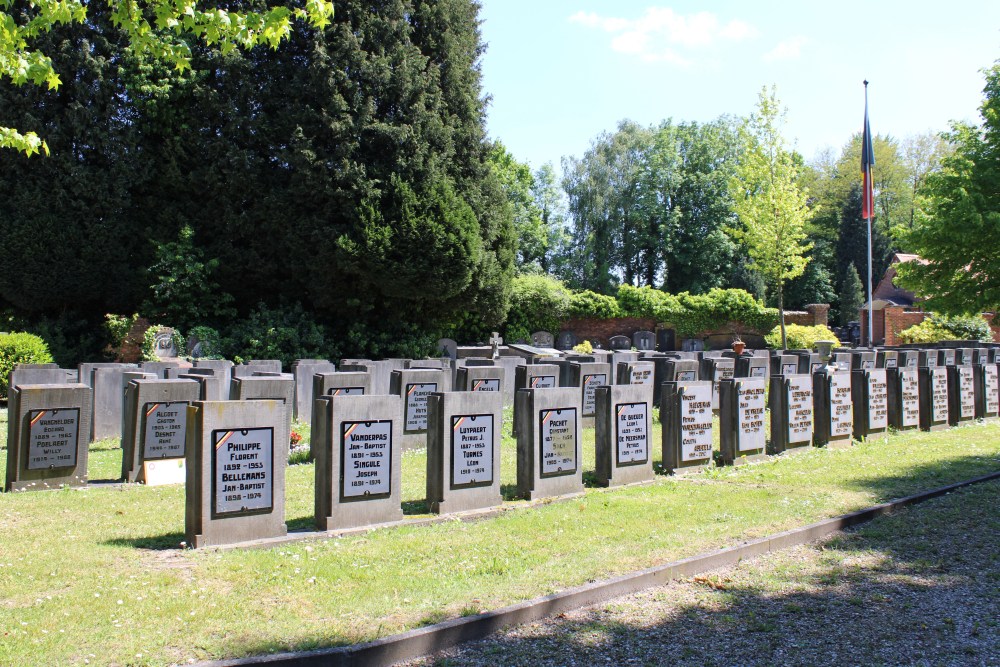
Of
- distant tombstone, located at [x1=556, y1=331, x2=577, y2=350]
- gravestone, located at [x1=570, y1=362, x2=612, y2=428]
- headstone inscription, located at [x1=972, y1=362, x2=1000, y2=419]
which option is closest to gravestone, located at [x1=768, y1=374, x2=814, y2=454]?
gravestone, located at [x1=570, y1=362, x2=612, y2=428]

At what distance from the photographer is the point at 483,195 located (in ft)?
91.9

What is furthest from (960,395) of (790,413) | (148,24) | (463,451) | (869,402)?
(148,24)

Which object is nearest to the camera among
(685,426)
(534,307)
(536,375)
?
(685,426)

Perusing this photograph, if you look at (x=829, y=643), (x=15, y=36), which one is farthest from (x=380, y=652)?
(x=15, y=36)

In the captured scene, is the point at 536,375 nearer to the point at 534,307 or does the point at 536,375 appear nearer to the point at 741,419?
the point at 741,419

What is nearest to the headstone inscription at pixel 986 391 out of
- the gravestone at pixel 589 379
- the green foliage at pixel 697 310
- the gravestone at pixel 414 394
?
the gravestone at pixel 589 379

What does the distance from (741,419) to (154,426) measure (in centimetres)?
737

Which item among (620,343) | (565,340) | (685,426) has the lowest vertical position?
(685,426)

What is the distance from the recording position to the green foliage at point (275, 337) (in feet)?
78.7

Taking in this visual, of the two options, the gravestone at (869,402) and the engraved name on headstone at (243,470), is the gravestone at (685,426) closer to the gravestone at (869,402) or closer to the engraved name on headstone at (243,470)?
the gravestone at (869,402)

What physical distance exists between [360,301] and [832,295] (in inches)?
1705

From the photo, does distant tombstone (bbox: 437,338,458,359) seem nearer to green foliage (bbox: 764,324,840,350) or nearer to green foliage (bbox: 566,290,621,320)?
green foliage (bbox: 566,290,621,320)

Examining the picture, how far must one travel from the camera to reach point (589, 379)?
14891mm

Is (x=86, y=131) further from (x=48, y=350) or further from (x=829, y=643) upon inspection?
(x=829, y=643)
